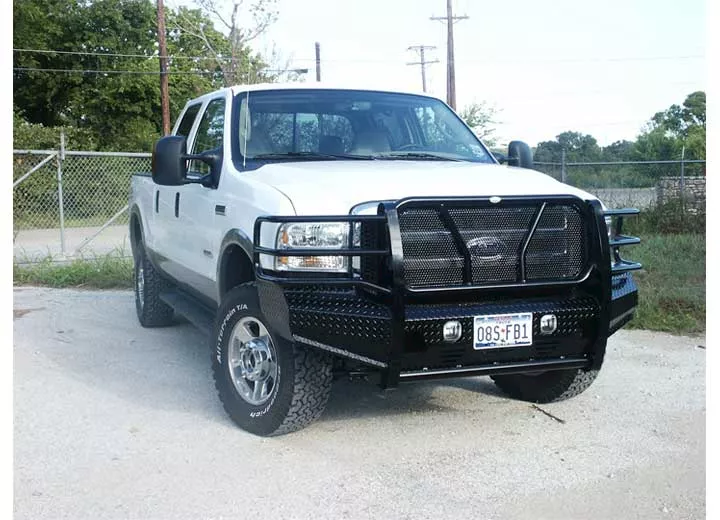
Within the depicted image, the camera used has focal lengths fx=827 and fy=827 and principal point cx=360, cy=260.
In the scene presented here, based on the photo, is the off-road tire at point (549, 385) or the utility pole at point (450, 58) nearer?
the off-road tire at point (549, 385)

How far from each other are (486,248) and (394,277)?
60 cm

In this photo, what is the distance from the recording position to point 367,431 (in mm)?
4965

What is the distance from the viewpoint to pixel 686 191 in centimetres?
1551

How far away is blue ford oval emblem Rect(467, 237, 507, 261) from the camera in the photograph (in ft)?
14.4

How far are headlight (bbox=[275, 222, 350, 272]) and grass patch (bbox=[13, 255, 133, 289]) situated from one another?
7.00 meters

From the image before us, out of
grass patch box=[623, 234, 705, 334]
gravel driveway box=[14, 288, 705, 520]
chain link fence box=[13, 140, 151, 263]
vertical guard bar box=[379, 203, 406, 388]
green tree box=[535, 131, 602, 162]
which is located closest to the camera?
gravel driveway box=[14, 288, 705, 520]

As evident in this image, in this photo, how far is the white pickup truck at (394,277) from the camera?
425cm

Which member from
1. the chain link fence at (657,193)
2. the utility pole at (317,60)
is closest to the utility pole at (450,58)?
the utility pole at (317,60)

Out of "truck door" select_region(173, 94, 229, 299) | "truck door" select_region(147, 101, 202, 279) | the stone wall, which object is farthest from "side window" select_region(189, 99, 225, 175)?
the stone wall

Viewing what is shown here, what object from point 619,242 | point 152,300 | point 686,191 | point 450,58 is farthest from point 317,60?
point 619,242

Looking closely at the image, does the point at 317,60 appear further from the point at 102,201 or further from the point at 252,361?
the point at 252,361

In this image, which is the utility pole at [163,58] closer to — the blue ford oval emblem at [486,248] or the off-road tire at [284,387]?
the off-road tire at [284,387]

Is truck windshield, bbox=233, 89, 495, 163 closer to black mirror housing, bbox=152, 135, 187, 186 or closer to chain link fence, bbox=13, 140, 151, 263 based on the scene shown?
black mirror housing, bbox=152, 135, 187, 186

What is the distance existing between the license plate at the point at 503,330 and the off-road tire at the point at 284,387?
Answer: 859mm
